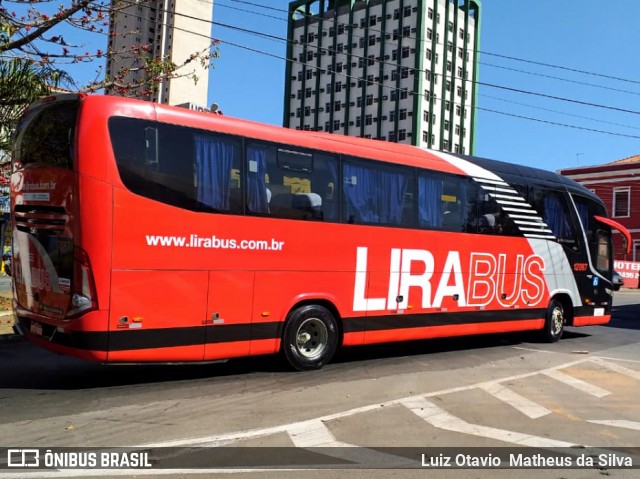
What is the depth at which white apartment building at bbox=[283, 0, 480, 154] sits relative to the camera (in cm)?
8362

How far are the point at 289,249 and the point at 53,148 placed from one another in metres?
3.21

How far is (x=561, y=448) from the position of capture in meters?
5.24

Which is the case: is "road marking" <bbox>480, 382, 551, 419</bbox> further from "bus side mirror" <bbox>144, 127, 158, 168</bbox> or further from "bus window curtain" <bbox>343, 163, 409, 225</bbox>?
"bus side mirror" <bbox>144, 127, 158, 168</bbox>

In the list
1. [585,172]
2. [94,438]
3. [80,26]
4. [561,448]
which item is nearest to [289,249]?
[94,438]

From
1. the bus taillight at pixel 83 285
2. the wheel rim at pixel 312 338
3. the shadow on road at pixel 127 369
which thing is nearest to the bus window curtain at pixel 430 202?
the shadow on road at pixel 127 369

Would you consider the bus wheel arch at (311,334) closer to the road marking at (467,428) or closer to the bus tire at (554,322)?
the road marking at (467,428)

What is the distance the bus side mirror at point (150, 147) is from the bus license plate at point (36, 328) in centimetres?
235

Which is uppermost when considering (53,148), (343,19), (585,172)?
(343,19)

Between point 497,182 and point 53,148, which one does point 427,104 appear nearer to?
point 497,182

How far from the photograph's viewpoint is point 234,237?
7.29 meters

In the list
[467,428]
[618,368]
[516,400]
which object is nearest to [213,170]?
[467,428]

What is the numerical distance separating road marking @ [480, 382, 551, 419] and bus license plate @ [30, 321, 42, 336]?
18.6 ft

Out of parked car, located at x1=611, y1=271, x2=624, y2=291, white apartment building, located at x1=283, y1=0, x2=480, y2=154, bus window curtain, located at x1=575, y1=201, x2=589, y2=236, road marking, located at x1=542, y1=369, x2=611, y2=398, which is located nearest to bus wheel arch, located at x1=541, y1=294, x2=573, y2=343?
bus window curtain, located at x1=575, y1=201, x2=589, y2=236

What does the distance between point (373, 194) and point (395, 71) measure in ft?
259
